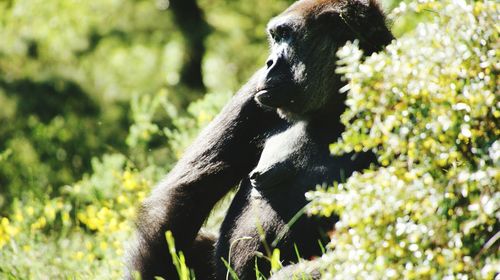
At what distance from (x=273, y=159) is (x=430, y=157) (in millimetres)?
1672

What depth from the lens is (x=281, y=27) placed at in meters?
4.33

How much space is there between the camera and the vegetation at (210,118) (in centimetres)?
252

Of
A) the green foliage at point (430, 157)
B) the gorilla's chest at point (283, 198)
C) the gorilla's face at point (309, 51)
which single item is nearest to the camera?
the green foliage at point (430, 157)

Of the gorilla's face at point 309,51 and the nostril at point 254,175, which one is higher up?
the gorilla's face at point 309,51

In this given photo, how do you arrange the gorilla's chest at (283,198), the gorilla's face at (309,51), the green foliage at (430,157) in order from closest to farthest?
the green foliage at (430,157)
the gorilla's chest at (283,198)
the gorilla's face at (309,51)

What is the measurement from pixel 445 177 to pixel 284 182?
5.57 feet

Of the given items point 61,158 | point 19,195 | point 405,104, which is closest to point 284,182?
point 405,104

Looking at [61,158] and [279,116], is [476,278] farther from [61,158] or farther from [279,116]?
[61,158]

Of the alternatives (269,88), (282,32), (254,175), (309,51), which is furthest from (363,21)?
(254,175)

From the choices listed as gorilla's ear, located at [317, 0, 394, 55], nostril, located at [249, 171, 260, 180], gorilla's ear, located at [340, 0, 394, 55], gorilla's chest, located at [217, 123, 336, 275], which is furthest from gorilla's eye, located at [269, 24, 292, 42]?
nostril, located at [249, 171, 260, 180]

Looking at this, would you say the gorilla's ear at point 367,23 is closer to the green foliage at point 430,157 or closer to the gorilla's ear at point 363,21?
the gorilla's ear at point 363,21

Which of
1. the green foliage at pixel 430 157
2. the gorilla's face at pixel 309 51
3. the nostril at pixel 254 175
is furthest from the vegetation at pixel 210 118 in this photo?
the nostril at pixel 254 175

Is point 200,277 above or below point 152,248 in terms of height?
below

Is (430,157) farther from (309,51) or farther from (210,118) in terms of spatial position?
(210,118)
